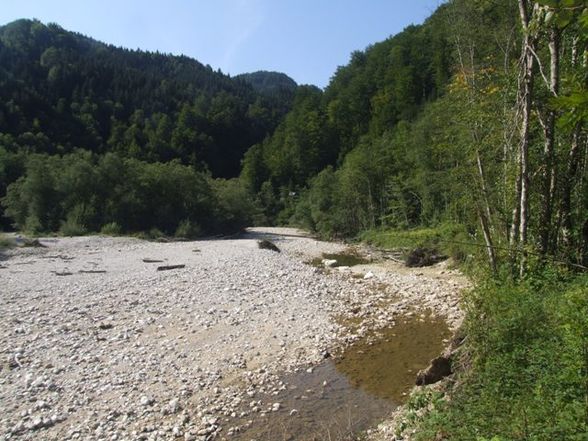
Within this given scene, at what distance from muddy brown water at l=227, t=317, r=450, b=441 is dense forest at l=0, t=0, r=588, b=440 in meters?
1.10

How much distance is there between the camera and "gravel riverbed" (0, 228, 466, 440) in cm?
673

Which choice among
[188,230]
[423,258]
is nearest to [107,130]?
[188,230]

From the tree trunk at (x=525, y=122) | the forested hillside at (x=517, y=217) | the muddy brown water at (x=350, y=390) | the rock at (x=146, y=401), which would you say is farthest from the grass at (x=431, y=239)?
the rock at (x=146, y=401)

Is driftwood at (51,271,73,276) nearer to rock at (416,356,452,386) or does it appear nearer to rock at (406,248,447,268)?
rock at (416,356,452,386)

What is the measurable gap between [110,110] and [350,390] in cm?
10179

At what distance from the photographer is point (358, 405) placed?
7.05 m

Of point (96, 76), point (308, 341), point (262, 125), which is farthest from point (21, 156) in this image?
point (262, 125)

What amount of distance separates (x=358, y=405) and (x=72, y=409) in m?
4.77

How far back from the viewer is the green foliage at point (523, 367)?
3867 mm

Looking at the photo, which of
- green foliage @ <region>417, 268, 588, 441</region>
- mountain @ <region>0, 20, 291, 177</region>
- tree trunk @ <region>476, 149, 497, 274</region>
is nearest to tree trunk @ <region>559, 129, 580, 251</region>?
green foliage @ <region>417, 268, 588, 441</region>

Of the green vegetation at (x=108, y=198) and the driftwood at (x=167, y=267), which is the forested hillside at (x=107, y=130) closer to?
the green vegetation at (x=108, y=198)

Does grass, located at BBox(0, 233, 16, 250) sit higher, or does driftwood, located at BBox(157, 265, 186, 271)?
A: grass, located at BBox(0, 233, 16, 250)

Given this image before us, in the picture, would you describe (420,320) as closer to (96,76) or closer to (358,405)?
(358,405)

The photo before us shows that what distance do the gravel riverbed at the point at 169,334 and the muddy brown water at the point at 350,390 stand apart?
0.28 m
